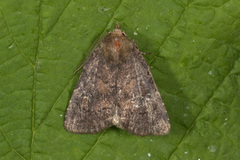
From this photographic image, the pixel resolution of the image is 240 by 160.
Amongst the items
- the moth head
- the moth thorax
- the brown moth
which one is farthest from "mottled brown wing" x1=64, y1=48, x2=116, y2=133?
the moth head

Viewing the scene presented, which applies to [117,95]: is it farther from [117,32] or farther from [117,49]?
[117,32]

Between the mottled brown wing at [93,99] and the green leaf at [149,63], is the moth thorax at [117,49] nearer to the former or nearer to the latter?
the mottled brown wing at [93,99]

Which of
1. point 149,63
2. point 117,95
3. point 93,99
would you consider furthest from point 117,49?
point 93,99

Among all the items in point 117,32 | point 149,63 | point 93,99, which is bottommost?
point 93,99

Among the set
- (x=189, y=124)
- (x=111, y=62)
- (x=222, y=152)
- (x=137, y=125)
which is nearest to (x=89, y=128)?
(x=137, y=125)

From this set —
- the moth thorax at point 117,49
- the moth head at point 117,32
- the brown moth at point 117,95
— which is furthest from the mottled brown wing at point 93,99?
the moth head at point 117,32

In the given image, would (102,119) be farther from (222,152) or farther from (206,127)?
(222,152)

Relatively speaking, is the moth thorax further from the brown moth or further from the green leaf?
the green leaf
